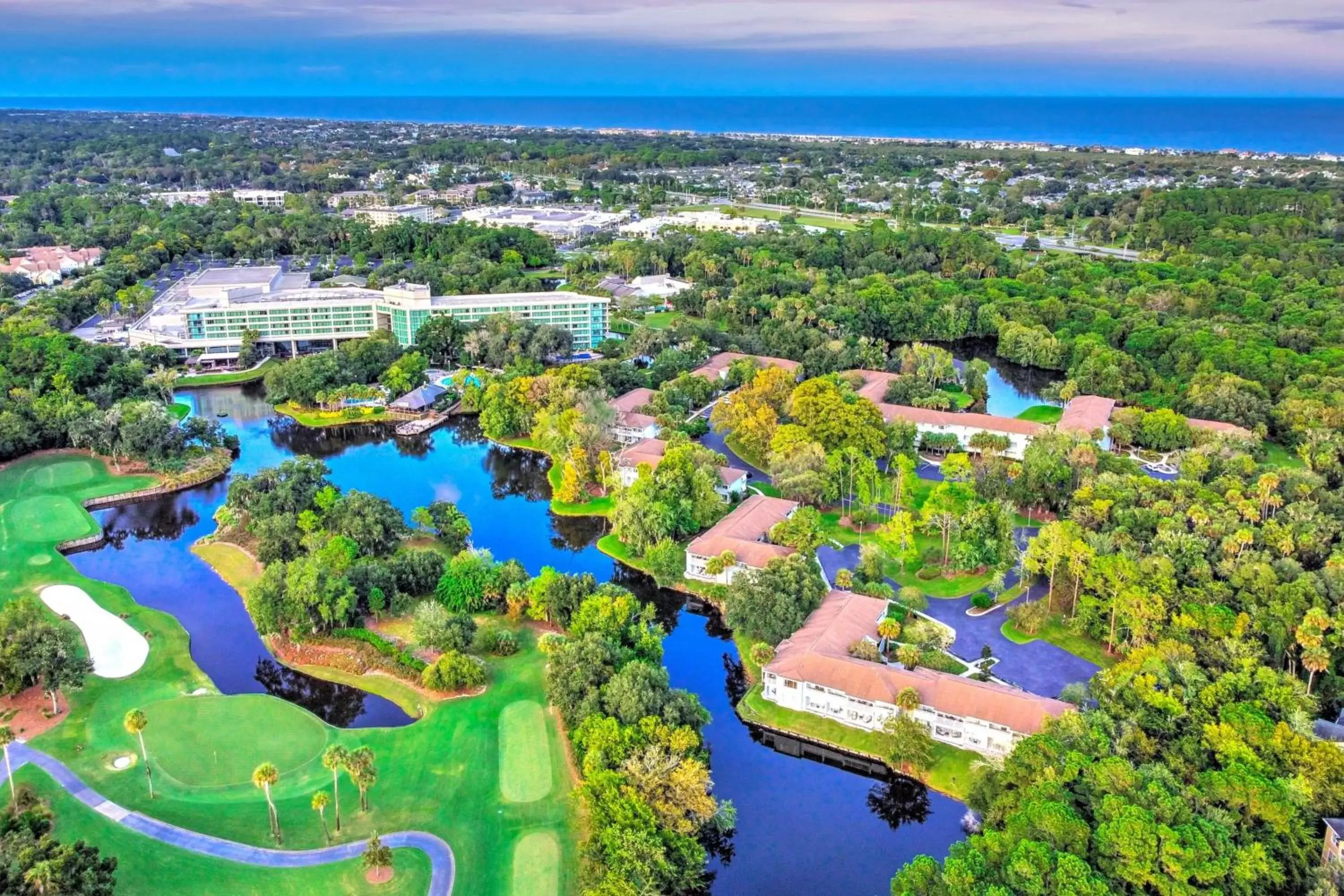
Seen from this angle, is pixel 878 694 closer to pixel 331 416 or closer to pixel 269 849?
pixel 269 849

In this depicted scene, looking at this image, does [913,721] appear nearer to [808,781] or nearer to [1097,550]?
[808,781]

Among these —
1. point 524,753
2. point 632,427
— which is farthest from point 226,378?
point 524,753

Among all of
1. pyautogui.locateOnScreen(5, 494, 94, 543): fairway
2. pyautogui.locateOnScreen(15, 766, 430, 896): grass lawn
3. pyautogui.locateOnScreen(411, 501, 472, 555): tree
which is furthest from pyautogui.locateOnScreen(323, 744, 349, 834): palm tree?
pyautogui.locateOnScreen(5, 494, 94, 543): fairway

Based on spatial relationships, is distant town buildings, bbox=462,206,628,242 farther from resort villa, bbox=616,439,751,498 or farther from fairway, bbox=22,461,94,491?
fairway, bbox=22,461,94,491

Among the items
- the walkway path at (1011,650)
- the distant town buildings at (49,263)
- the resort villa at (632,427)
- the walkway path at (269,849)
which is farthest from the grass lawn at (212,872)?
the distant town buildings at (49,263)

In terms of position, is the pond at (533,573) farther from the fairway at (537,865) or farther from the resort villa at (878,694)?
the fairway at (537,865)

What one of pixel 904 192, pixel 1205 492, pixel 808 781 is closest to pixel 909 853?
pixel 808 781
